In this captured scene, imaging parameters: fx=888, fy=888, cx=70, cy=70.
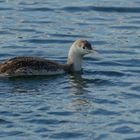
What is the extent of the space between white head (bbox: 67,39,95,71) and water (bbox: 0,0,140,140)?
241mm

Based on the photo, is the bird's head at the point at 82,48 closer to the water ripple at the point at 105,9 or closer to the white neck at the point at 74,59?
the white neck at the point at 74,59

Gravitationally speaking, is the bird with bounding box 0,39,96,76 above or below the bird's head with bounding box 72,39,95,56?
below

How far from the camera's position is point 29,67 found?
17.1m

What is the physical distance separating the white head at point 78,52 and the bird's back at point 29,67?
482 mm

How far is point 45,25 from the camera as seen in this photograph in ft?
70.0

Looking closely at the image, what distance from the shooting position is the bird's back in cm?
1680

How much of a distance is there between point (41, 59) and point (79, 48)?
2.90 feet

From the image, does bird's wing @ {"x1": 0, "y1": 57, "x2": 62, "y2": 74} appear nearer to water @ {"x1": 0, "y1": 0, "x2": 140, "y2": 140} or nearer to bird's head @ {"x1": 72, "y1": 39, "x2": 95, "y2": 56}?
water @ {"x1": 0, "y1": 0, "x2": 140, "y2": 140}

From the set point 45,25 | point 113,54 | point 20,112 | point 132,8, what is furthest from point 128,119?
point 132,8

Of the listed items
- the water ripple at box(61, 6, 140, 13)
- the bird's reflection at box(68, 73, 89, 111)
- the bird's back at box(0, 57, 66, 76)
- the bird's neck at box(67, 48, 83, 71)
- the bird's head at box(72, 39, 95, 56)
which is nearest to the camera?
the bird's reflection at box(68, 73, 89, 111)

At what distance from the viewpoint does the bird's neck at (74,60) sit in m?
17.8

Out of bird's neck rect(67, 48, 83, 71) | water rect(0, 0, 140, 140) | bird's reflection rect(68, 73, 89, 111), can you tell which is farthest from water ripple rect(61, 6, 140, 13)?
bird's reflection rect(68, 73, 89, 111)

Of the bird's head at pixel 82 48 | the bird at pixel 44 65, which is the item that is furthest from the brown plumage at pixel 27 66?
the bird's head at pixel 82 48

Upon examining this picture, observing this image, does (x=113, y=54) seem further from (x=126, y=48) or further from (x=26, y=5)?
(x=26, y=5)
